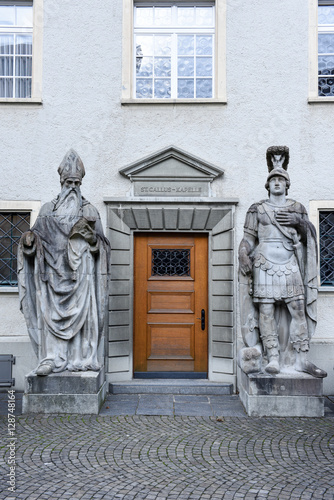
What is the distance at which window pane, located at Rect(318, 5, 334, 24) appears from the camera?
7512 mm

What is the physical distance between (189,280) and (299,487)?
3893mm

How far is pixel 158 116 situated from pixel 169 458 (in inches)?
196

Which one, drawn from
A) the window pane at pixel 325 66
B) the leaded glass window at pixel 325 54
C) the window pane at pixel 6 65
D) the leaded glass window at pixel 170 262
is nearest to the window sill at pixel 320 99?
the leaded glass window at pixel 325 54

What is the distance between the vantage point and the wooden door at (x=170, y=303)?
7.17 metres

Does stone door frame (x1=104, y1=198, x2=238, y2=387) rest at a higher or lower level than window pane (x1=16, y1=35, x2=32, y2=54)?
lower

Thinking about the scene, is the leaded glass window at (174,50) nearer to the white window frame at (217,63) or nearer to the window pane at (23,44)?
the white window frame at (217,63)

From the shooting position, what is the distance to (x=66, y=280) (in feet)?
18.9

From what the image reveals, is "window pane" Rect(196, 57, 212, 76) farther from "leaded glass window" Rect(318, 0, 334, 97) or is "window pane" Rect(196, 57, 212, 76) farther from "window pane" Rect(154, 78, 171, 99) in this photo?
"leaded glass window" Rect(318, 0, 334, 97)

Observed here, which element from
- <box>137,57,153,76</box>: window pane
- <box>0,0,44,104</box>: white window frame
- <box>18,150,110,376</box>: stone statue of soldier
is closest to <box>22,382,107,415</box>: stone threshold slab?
<box>18,150,110,376</box>: stone statue of soldier

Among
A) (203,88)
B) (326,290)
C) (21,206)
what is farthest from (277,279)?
(21,206)

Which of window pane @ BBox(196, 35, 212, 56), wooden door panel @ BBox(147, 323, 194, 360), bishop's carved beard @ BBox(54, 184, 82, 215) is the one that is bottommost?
wooden door panel @ BBox(147, 323, 194, 360)

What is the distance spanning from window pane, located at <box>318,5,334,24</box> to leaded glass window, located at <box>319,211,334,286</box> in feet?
10.3

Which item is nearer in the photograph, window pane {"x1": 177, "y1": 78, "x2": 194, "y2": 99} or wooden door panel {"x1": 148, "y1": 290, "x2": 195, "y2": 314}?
wooden door panel {"x1": 148, "y1": 290, "x2": 195, "y2": 314}

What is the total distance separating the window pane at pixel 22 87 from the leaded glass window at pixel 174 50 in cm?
176
